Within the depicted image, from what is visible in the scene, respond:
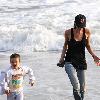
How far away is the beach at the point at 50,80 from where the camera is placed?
383 inches

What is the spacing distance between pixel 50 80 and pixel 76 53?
11.4 feet

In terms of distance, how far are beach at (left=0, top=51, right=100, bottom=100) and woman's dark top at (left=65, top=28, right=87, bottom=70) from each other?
6.16 ft

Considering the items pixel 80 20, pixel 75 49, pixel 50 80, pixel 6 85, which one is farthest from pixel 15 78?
pixel 50 80

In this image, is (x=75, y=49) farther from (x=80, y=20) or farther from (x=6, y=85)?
(x=6, y=85)

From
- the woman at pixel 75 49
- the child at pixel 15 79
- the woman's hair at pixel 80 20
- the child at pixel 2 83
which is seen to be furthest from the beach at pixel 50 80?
the child at pixel 2 83

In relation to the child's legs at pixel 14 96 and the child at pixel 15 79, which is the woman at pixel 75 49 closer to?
the child at pixel 15 79

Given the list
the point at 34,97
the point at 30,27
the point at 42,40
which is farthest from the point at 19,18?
the point at 34,97

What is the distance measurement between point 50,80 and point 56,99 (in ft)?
5.47

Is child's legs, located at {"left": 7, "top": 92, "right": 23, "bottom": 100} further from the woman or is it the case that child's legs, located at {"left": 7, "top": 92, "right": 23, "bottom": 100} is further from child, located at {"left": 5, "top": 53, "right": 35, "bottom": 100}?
the woman

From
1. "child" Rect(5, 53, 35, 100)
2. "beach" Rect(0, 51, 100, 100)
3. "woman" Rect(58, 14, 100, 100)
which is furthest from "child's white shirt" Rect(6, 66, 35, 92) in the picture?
"beach" Rect(0, 51, 100, 100)

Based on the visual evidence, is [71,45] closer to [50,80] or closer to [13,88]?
[13,88]

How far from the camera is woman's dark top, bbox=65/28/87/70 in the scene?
7624 mm

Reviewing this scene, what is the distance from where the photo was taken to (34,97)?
9.62 meters

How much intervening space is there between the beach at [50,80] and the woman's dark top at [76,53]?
1877mm
